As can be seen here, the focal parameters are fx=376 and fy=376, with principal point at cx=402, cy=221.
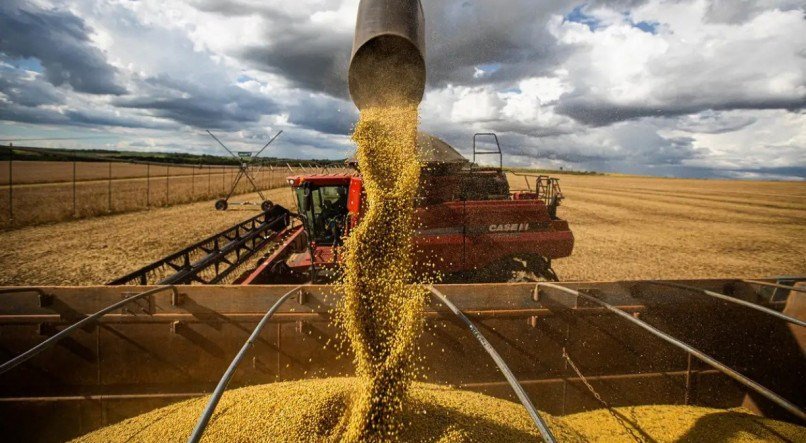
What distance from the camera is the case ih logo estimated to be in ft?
Result: 17.6

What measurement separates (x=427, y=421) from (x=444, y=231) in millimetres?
2751

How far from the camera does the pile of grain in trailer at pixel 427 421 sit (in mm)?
2648

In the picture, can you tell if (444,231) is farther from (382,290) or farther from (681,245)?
(681,245)

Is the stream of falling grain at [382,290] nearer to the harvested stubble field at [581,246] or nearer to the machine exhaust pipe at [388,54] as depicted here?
the machine exhaust pipe at [388,54]

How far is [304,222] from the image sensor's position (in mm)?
5312

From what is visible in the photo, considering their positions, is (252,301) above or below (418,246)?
below

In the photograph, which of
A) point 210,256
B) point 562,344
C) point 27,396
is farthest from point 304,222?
point 562,344

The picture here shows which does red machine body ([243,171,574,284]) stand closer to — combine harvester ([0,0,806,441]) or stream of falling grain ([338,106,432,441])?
stream of falling grain ([338,106,432,441])

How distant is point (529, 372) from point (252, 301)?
109 inches

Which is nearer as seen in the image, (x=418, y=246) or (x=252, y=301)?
(x=252, y=301)

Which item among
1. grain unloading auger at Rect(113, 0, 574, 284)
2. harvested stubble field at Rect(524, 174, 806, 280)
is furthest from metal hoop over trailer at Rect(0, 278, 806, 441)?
harvested stubble field at Rect(524, 174, 806, 280)

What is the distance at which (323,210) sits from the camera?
5.30 metres

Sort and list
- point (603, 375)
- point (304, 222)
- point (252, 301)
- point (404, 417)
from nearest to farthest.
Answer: point (404, 417)
point (252, 301)
point (603, 375)
point (304, 222)

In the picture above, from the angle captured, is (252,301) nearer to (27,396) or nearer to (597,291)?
(27,396)
